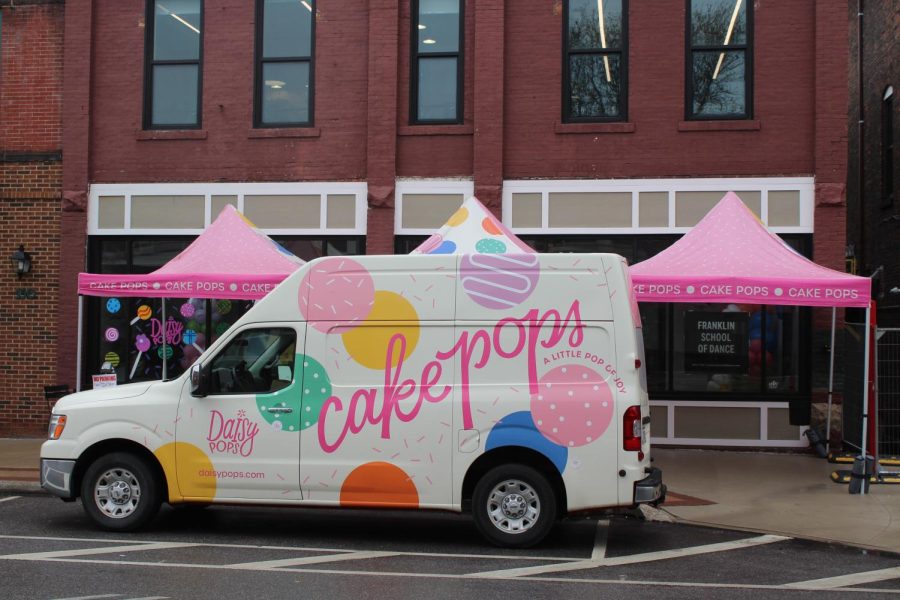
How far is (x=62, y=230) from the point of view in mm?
14672

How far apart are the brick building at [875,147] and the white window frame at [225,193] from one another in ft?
30.9

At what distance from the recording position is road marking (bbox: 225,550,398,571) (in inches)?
286

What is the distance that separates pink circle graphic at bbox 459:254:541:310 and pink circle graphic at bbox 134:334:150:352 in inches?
317

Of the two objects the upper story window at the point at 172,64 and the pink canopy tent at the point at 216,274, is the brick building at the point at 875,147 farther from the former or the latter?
the upper story window at the point at 172,64

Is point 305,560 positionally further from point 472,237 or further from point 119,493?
point 472,237

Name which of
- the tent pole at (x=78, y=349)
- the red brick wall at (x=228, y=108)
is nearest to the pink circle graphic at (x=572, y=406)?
the red brick wall at (x=228, y=108)

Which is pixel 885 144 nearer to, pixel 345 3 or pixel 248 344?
pixel 345 3

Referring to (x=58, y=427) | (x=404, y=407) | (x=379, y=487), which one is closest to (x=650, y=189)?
(x=404, y=407)

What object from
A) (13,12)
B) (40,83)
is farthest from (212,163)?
(13,12)

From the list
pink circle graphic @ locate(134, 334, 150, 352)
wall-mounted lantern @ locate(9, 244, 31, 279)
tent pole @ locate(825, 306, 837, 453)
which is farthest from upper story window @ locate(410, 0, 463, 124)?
wall-mounted lantern @ locate(9, 244, 31, 279)

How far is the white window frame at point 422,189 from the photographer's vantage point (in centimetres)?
1397

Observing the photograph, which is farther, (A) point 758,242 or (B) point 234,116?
(B) point 234,116

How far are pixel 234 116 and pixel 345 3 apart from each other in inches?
94.2

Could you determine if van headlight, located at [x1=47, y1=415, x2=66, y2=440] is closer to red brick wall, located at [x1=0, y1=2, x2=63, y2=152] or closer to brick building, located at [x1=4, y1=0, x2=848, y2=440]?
brick building, located at [x1=4, y1=0, x2=848, y2=440]
